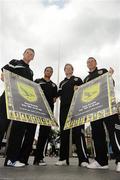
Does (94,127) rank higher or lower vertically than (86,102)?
lower

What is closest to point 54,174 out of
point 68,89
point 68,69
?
point 68,89

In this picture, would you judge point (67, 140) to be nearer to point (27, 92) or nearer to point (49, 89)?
point (49, 89)

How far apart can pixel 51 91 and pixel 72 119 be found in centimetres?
82

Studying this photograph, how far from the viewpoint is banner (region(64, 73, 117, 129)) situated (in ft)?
16.0

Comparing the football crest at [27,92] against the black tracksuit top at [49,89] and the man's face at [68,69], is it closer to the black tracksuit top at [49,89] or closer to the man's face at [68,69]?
the black tracksuit top at [49,89]

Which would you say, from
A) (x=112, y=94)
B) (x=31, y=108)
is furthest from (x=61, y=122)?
(x=112, y=94)

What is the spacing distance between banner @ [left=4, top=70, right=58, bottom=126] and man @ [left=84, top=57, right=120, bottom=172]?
79 centimetres

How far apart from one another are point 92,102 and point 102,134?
516mm

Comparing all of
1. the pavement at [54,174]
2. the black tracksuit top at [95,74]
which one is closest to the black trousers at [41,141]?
the black tracksuit top at [95,74]

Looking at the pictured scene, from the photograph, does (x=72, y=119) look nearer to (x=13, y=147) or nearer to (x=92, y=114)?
(x=92, y=114)

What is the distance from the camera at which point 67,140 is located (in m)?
6.09

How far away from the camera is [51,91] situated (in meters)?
6.14

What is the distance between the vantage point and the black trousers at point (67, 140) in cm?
577

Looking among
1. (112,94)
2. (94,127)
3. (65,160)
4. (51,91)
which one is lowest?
(65,160)
